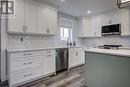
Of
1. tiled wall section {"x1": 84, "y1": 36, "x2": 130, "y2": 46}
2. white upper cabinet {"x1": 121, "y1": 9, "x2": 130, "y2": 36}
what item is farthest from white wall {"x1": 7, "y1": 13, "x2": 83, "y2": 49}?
white upper cabinet {"x1": 121, "y1": 9, "x2": 130, "y2": 36}

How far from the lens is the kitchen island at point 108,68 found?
1.73 meters

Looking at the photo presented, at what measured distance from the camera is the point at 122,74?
1.76 meters

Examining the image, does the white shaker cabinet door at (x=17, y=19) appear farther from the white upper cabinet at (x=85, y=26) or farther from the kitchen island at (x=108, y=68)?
the white upper cabinet at (x=85, y=26)

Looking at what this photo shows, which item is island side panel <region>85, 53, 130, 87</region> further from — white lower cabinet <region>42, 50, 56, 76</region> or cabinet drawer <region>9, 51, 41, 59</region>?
cabinet drawer <region>9, 51, 41, 59</region>

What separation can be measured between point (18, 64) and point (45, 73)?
0.92m

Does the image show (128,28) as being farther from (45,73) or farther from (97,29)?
(45,73)

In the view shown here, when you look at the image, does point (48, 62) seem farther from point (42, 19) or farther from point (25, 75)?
point (42, 19)

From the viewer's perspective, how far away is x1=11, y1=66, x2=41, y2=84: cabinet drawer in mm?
2429

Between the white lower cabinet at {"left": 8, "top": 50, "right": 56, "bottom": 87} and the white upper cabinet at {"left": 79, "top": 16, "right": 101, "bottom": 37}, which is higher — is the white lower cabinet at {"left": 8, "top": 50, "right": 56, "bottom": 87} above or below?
below

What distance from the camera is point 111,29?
4430 millimetres

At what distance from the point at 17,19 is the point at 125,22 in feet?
13.3

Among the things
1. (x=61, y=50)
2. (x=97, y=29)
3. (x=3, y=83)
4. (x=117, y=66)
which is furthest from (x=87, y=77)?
(x=97, y=29)

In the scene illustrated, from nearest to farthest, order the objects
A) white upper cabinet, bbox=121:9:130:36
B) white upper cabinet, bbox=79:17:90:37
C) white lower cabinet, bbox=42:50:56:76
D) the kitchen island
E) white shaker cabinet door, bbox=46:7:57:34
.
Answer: the kitchen island → white lower cabinet, bbox=42:50:56:76 → white shaker cabinet door, bbox=46:7:57:34 → white upper cabinet, bbox=121:9:130:36 → white upper cabinet, bbox=79:17:90:37

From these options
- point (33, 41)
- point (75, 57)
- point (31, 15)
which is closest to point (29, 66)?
point (33, 41)
